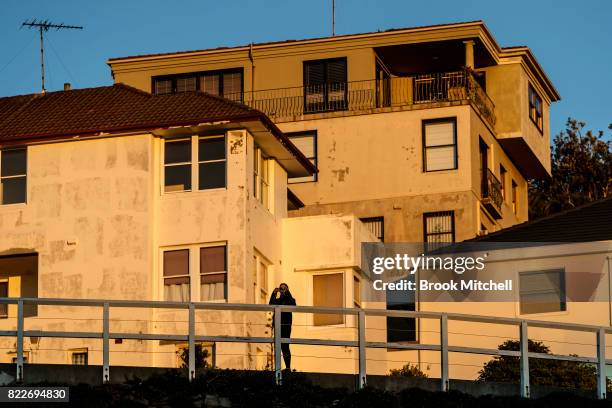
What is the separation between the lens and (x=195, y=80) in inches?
2677

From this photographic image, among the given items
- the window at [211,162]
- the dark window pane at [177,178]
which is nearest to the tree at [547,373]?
the window at [211,162]

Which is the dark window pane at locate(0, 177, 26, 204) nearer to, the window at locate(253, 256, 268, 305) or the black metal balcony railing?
the window at locate(253, 256, 268, 305)

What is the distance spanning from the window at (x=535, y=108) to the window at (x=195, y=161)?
2445 cm

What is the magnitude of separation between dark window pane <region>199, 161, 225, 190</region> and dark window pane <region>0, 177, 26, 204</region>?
4842 millimetres

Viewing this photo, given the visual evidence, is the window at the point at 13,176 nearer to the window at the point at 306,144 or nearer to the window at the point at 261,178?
the window at the point at 261,178

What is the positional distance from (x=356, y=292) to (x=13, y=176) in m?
9.73

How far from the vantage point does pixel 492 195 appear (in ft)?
213

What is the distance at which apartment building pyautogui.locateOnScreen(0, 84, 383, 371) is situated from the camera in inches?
1828

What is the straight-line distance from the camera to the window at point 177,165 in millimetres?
48281

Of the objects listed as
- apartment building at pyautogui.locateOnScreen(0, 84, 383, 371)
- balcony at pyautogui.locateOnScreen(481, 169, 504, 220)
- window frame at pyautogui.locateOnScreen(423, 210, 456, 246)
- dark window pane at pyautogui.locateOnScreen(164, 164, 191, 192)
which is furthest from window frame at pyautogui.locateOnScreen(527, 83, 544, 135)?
dark window pane at pyautogui.locateOnScreen(164, 164, 191, 192)

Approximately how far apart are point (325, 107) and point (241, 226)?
19.3 m

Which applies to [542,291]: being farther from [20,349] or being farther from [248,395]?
[20,349]

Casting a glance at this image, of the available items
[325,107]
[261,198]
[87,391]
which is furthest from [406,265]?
[87,391]

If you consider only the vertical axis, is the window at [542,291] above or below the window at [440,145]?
below
